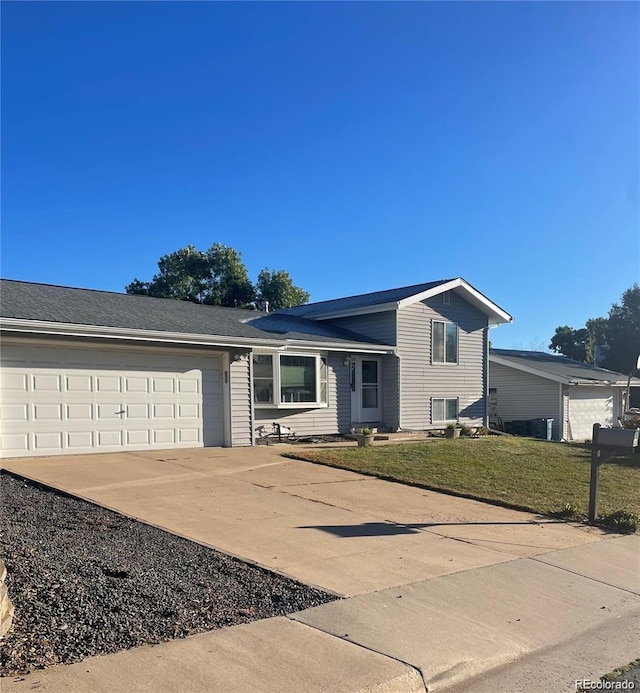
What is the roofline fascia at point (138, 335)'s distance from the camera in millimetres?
11312

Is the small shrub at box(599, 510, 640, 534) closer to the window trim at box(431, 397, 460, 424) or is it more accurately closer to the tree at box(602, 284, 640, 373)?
the window trim at box(431, 397, 460, 424)

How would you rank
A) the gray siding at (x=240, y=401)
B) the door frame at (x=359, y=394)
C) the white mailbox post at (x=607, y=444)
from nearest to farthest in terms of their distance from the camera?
the white mailbox post at (x=607, y=444) → the gray siding at (x=240, y=401) → the door frame at (x=359, y=394)

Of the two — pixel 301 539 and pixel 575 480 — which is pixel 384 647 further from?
pixel 575 480

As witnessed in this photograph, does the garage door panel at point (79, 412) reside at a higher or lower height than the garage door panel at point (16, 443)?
higher

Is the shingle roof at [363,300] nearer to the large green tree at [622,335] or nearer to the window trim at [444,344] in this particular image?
the window trim at [444,344]

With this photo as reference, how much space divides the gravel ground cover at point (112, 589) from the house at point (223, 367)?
204 inches

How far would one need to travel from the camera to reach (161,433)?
13367mm

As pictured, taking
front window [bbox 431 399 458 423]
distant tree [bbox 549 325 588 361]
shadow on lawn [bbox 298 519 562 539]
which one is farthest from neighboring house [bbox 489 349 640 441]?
distant tree [bbox 549 325 588 361]

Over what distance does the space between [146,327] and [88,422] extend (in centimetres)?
221

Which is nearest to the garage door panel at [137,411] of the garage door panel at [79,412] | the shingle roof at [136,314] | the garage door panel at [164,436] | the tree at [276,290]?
the garage door panel at [164,436]

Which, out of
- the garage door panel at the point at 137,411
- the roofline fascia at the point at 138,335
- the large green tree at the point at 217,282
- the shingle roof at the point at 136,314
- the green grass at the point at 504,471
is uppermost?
the large green tree at the point at 217,282

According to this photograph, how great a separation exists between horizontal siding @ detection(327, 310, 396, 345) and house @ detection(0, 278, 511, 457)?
45mm

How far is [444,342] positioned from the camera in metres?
21.4

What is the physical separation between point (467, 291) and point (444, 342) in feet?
6.38
